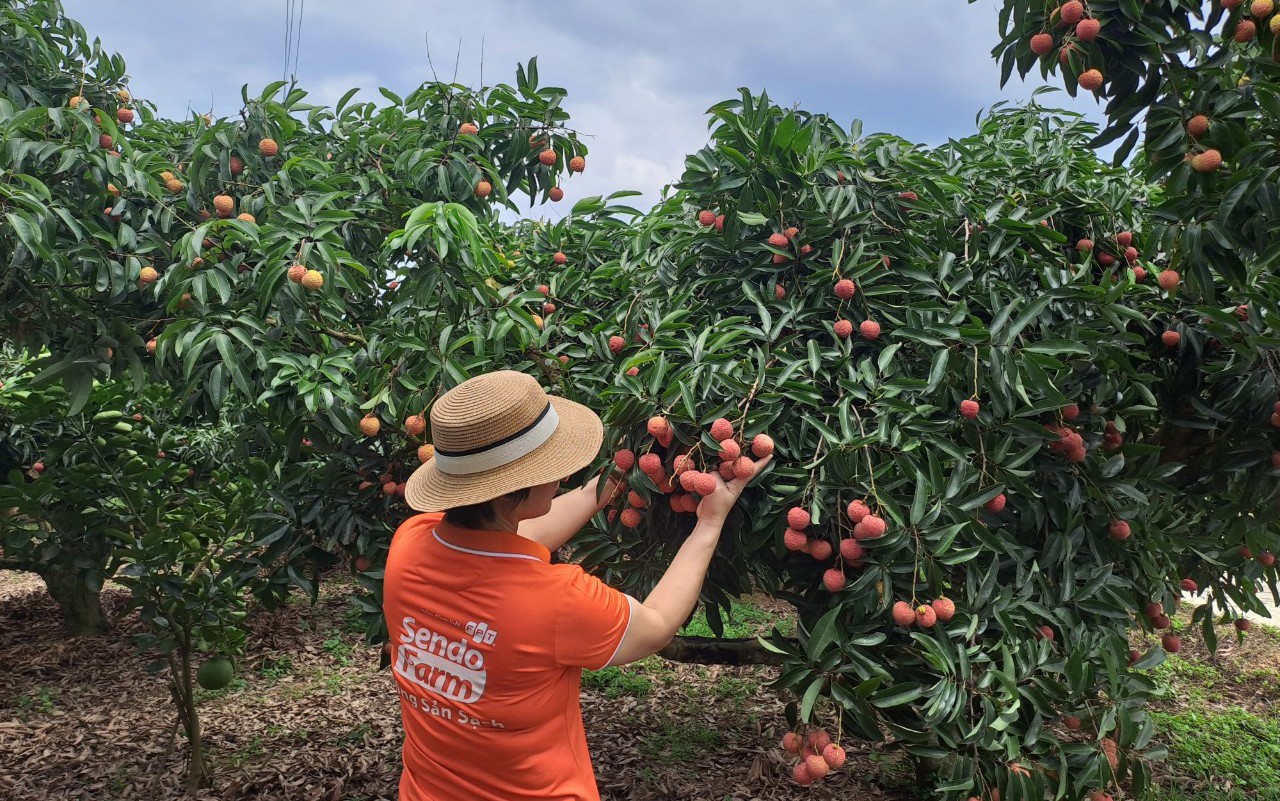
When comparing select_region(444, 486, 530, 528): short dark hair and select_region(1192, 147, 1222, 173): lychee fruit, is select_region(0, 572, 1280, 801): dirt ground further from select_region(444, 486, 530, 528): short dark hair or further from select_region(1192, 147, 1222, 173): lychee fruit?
select_region(444, 486, 530, 528): short dark hair

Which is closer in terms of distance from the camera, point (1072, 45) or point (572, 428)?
point (572, 428)

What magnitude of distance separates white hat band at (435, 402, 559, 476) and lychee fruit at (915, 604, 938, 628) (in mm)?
881

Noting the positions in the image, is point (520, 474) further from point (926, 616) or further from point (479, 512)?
point (926, 616)

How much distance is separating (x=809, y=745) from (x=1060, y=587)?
82cm

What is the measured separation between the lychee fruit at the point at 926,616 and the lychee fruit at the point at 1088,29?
5.08 feet

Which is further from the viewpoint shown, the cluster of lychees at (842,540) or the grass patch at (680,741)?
the grass patch at (680,741)

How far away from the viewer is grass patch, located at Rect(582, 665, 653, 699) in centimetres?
534

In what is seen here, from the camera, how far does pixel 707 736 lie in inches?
184

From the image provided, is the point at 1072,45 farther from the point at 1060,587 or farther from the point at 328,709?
the point at 328,709

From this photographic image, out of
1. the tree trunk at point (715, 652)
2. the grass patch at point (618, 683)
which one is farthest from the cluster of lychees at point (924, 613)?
the grass patch at point (618, 683)

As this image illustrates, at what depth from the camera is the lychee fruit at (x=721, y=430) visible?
5.69 ft

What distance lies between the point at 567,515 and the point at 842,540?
0.62m

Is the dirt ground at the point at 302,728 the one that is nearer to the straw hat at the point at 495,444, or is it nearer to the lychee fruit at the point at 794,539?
the lychee fruit at the point at 794,539

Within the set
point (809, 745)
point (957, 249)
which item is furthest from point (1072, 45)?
point (809, 745)
